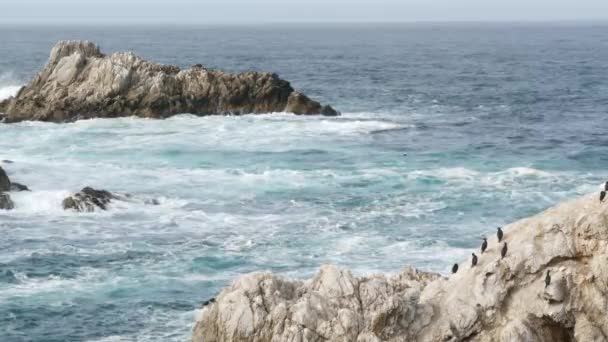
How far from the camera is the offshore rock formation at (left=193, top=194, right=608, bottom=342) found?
26.9 meters

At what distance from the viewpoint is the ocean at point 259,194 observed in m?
41.3

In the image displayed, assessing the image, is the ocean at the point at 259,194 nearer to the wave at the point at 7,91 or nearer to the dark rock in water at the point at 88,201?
the wave at the point at 7,91

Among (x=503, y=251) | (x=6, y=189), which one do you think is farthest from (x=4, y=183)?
(x=503, y=251)

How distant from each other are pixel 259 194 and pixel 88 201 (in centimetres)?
945

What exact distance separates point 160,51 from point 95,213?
144836 millimetres

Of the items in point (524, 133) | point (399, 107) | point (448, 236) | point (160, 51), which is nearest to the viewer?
point (448, 236)

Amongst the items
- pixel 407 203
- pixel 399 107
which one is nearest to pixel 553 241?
pixel 407 203

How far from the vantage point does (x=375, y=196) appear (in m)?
57.4

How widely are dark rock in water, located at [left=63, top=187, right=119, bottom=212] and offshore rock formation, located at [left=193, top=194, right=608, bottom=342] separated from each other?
26.0 m

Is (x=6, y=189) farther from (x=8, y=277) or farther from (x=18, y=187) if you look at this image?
(x=8, y=277)

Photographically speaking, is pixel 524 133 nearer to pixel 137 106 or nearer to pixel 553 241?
pixel 137 106

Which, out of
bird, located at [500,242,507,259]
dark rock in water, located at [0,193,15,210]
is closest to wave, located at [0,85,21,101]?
dark rock in water, located at [0,193,15,210]

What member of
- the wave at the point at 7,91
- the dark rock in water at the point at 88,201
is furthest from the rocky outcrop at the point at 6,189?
the wave at the point at 7,91

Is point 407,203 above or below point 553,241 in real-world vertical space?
below
